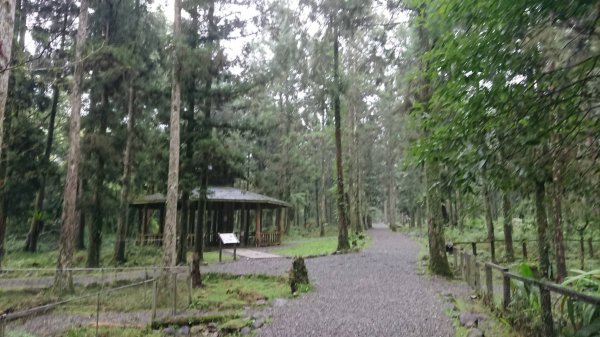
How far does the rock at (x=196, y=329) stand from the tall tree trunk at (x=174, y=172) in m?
3.75

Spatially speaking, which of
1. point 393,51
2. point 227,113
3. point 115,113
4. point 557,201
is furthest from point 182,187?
point 227,113

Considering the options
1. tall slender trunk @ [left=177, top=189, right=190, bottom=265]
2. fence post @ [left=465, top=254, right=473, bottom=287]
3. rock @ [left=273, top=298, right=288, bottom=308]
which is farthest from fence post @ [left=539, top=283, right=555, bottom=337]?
tall slender trunk @ [left=177, top=189, right=190, bottom=265]

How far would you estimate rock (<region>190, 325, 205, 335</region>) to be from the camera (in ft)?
24.6

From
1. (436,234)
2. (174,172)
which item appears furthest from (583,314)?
(174,172)

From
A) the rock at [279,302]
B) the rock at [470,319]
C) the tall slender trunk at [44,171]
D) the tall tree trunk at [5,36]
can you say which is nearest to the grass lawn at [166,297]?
the rock at [279,302]

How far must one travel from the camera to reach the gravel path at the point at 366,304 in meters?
7.09

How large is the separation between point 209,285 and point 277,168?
75.3 ft

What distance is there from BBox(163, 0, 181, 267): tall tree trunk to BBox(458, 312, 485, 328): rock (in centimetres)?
734

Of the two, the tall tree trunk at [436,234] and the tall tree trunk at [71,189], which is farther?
the tall tree trunk at [436,234]

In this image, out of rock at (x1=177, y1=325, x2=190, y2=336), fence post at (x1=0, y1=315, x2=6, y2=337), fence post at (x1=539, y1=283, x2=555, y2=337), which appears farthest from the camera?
rock at (x1=177, y1=325, x2=190, y2=336)

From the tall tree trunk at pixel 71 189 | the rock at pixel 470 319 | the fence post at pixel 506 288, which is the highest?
the tall tree trunk at pixel 71 189

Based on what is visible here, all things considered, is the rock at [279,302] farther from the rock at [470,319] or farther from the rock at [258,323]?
the rock at [470,319]

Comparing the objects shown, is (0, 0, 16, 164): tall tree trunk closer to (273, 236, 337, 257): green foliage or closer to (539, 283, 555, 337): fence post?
(539, 283, 555, 337): fence post

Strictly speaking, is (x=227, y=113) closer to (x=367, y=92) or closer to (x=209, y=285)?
(x=367, y=92)
